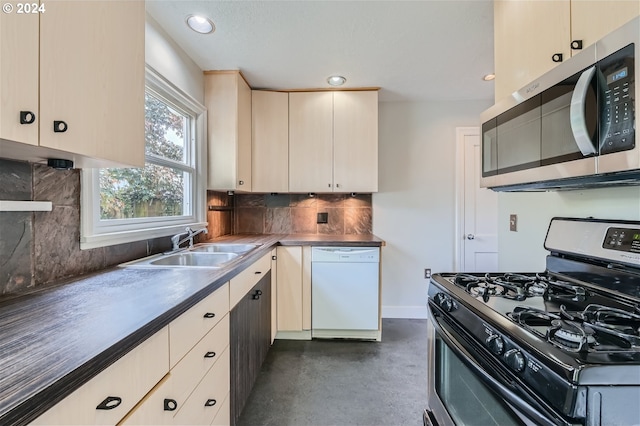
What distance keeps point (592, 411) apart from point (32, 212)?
1.73 metres

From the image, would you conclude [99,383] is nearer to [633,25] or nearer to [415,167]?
[633,25]

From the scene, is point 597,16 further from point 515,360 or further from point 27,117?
point 27,117

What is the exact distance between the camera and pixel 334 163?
280 centimetres

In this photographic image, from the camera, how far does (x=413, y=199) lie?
314 centimetres

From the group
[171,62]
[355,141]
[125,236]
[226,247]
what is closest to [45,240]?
[125,236]

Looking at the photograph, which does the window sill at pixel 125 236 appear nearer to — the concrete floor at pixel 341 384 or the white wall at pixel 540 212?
the concrete floor at pixel 341 384

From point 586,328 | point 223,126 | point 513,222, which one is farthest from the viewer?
point 223,126

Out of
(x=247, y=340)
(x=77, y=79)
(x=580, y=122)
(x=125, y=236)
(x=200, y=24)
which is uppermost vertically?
(x=200, y=24)

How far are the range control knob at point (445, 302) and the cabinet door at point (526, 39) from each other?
3.32 feet

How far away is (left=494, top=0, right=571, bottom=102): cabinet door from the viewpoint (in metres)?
1.12

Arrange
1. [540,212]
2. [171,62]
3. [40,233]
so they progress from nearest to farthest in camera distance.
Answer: [40,233] < [540,212] < [171,62]

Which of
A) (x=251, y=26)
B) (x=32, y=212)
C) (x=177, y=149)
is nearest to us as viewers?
(x=32, y=212)

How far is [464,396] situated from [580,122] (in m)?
0.97

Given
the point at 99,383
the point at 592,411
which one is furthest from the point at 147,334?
the point at 592,411
